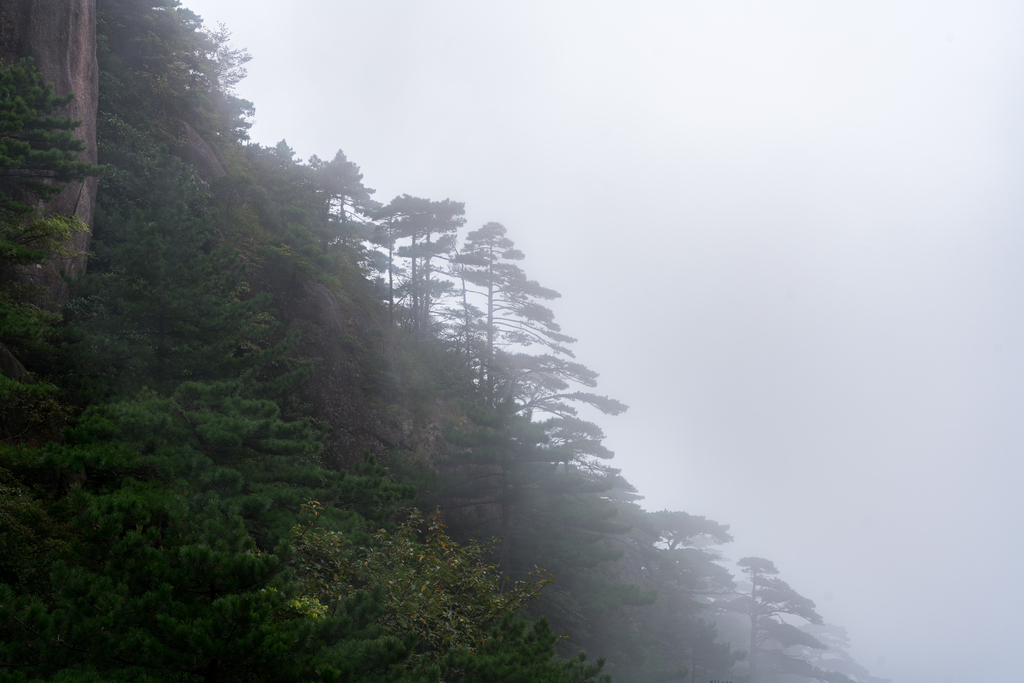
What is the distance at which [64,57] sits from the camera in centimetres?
1431

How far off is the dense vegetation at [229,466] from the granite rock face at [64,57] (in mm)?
732

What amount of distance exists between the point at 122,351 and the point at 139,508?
5.47 m

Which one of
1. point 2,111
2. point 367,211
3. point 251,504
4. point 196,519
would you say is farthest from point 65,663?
point 367,211

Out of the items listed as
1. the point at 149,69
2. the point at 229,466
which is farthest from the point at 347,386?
the point at 149,69

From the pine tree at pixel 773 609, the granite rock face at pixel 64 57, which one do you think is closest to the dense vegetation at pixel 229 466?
the granite rock face at pixel 64 57

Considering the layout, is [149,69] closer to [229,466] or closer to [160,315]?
[160,315]

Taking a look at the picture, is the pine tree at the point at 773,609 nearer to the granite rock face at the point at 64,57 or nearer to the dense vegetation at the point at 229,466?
the dense vegetation at the point at 229,466

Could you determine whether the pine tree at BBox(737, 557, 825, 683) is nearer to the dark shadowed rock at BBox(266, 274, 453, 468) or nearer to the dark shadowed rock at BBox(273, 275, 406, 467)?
the dark shadowed rock at BBox(266, 274, 453, 468)

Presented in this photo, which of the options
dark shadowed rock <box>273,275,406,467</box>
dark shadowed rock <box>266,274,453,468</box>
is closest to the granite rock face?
dark shadowed rock <box>266,274,453,468</box>

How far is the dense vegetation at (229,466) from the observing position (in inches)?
206

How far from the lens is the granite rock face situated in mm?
12797

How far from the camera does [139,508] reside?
215 inches

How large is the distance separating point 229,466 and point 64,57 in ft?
43.1

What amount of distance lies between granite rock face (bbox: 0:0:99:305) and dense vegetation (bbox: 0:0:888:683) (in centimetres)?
73
